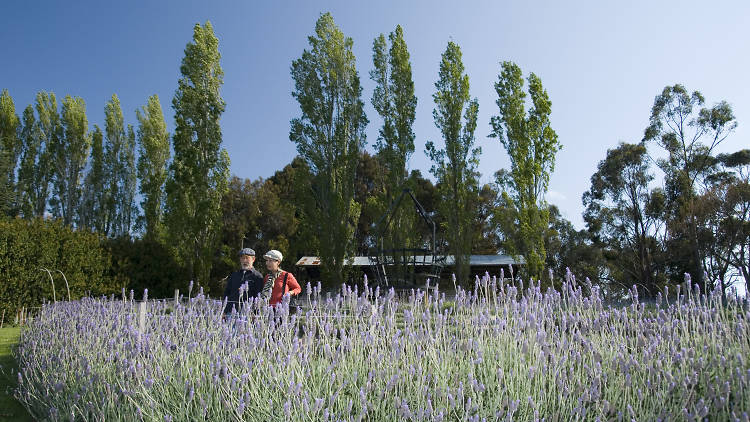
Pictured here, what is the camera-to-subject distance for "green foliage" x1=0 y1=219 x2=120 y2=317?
1013 centimetres

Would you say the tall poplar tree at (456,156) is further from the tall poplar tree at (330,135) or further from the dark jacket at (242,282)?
the dark jacket at (242,282)

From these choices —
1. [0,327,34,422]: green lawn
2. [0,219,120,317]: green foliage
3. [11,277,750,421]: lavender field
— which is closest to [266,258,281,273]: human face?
[11,277,750,421]: lavender field

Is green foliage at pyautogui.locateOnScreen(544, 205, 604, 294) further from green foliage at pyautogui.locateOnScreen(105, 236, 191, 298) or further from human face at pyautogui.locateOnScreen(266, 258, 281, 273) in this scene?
human face at pyautogui.locateOnScreen(266, 258, 281, 273)

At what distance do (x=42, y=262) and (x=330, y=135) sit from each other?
32.3ft

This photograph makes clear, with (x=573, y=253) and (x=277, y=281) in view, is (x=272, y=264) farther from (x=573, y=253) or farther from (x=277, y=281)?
(x=573, y=253)

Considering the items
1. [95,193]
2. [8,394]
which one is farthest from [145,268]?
[95,193]

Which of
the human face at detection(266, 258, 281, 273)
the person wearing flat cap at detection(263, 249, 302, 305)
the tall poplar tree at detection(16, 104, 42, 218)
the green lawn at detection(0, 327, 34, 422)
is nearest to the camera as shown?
the green lawn at detection(0, 327, 34, 422)

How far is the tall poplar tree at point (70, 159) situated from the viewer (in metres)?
25.6

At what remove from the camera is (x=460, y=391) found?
6.46 ft

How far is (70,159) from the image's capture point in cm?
2577

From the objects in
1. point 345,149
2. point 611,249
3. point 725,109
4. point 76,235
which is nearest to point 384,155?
point 345,149

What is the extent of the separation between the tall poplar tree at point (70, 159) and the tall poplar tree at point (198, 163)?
466 inches

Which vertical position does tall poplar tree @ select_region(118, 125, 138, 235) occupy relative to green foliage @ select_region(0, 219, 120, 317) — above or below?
above

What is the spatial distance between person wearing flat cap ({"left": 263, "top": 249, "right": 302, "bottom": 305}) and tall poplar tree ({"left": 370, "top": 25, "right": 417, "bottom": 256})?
38.9 ft
